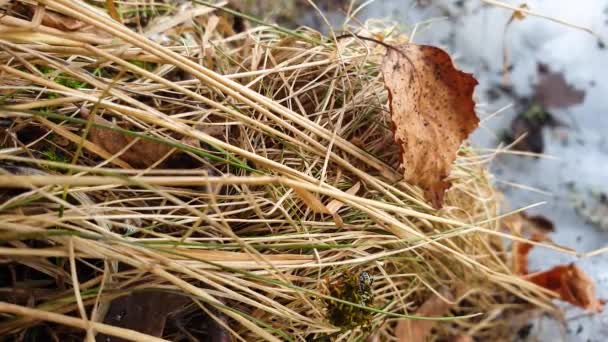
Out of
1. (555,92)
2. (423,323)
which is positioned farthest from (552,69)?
(423,323)

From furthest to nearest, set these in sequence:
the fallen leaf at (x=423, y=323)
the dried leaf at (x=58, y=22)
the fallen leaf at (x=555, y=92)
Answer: the fallen leaf at (x=555, y=92) → the fallen leaf at (x=423, y=323) → the dried leaf at (x=58, y=22)

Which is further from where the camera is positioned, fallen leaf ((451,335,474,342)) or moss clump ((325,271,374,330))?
fallen leaf ((451,335,474,342))

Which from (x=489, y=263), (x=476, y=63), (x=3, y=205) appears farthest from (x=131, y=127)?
(x=476, y=63)

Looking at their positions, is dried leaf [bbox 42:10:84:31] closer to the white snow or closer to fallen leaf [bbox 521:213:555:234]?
the white snow

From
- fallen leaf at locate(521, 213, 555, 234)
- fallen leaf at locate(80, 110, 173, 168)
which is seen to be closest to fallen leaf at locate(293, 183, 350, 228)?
fallen leaf at locate(80, 110, 173, 168)

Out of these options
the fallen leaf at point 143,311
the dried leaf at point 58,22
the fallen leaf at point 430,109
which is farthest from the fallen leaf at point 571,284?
the dried leaf at point 58,22

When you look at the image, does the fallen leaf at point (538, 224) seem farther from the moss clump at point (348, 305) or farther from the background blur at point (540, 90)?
the moss clump at point (348, 305)

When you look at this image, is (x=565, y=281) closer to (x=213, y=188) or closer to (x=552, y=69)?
(x=552, y=69)

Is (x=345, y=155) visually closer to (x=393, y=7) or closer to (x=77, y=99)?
(x=77, y=99)
